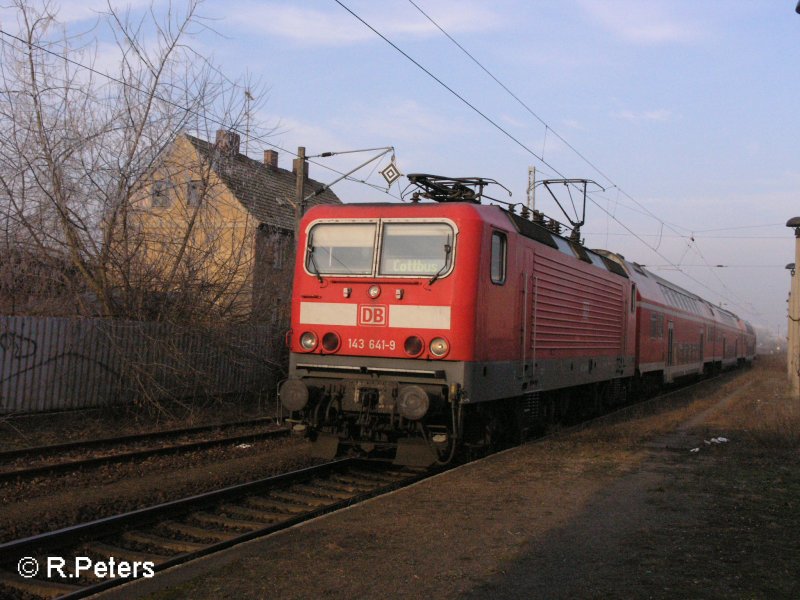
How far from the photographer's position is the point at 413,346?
874 cm

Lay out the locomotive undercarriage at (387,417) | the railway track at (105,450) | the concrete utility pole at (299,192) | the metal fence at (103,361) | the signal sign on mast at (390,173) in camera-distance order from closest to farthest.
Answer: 1. the locomotive undercarriage at (387,417)
2. the railway track at (105,450)
3. the metal fence at (103,361)
4. the concrete utility pole at (299,192)
5. the signal sign on mast at (390,173)

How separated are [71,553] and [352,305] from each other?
431 cm

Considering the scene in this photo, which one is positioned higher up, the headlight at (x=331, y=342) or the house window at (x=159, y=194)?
the house window at (x=159, y=194)

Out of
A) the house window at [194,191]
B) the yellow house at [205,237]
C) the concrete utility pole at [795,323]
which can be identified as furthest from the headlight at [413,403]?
the concrete utility pole at [795,323]

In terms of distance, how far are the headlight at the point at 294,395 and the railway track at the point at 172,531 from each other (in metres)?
0.74

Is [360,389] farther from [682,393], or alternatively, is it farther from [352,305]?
[682,393]

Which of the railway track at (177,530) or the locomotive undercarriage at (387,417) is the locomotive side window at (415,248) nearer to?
the locomotive undercarriage at (387,417)

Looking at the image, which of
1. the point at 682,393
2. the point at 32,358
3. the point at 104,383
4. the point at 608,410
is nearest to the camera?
the point at 32,358

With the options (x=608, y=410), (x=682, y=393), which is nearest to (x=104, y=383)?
(x=608, y=410)

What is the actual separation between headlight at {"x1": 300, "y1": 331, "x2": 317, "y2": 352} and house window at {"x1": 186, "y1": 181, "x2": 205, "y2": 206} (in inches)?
261

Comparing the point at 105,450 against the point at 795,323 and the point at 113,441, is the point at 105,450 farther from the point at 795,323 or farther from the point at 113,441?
the point at 795,323

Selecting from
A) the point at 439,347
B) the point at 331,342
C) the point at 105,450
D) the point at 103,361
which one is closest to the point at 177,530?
the point at 331,342

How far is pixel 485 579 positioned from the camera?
5.14m

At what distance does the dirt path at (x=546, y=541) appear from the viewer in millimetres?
4992
